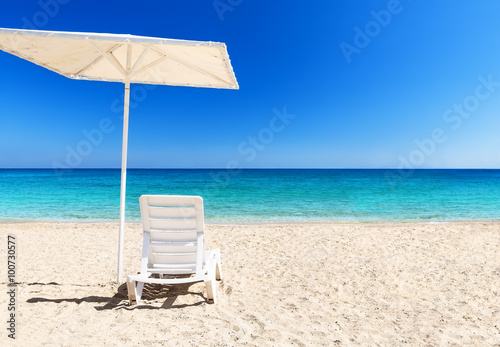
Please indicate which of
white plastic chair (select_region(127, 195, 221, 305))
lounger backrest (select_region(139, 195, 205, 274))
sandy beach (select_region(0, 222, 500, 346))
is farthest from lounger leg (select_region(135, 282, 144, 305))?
lounger backrest (select_region(139, 195, 205, 274))

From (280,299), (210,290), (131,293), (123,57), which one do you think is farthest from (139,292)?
(123,57)

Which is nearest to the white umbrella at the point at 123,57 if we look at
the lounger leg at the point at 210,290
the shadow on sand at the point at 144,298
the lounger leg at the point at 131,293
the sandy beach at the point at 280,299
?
the shadow on sand at the point at 144,298

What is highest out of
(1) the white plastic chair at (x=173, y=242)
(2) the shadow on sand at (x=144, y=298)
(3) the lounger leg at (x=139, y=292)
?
(1) the white plastic chair at (x=173, y=242)

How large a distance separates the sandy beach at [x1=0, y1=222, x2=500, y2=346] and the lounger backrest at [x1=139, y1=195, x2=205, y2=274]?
37 cm

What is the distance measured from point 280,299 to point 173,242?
137 centimetres

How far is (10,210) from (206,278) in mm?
14156

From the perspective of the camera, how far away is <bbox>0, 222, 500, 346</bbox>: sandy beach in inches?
109

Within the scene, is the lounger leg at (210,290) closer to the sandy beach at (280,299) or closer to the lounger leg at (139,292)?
the sandy beach at (280,299)

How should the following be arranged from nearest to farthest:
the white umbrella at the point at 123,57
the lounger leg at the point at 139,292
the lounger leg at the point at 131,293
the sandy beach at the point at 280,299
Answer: the sandy beach at the point at 280,299 < the white umbrella at the point at 123,57 < the lounger leg at the point at 131,293 < the lounger leg at the point at 139,292

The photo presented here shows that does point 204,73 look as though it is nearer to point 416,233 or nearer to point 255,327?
point 255,327

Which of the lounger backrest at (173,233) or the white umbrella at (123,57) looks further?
the lounger backrest at (173,233)

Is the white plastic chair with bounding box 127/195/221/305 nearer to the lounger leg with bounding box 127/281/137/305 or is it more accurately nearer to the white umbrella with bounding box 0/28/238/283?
the lounger leg with bounding box 127/281/137/305

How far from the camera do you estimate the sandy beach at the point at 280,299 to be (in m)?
2.76

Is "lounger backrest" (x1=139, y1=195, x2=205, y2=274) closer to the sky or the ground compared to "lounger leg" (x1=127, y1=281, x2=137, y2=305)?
closer to the sky
